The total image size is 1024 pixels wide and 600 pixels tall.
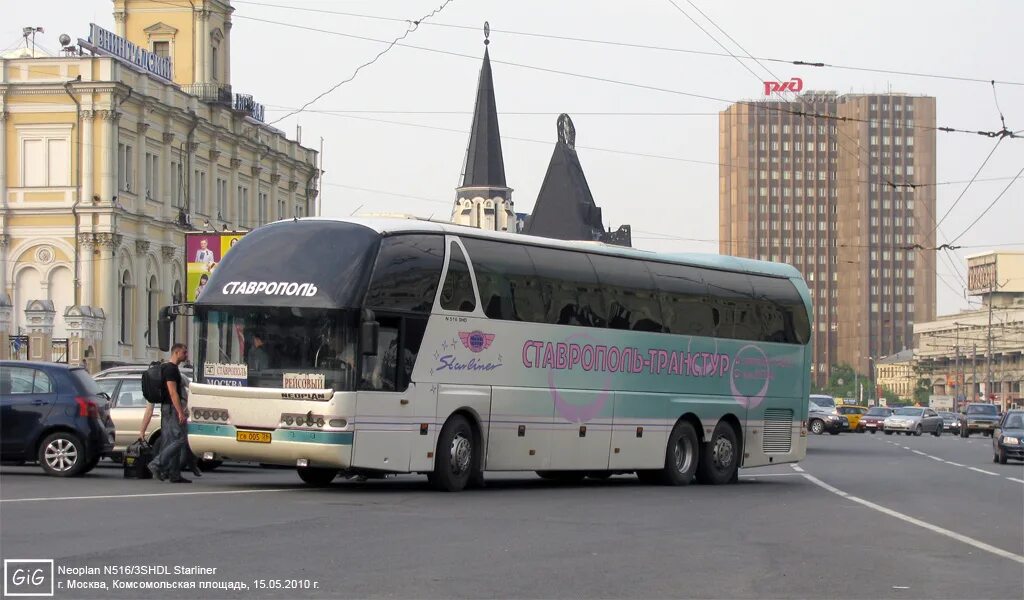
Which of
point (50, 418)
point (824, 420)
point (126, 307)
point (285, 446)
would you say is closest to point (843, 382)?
point (824, 420)

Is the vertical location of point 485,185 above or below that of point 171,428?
above

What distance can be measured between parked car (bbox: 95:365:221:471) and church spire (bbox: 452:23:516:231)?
317 feet

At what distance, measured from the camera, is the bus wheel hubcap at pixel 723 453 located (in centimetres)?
2533

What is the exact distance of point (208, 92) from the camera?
7862 centimetres

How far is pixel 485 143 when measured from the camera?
125438 mm

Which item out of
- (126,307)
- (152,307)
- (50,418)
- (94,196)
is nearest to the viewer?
(50,418)

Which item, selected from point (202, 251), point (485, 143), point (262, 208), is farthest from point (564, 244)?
point (485, 143)

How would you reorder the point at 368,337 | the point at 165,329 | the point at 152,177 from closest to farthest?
the point at 368,337
the point at 165,329
the point at 152,177

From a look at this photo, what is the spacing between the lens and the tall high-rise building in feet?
598

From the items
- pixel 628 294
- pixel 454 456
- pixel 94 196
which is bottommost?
pixel 454 456

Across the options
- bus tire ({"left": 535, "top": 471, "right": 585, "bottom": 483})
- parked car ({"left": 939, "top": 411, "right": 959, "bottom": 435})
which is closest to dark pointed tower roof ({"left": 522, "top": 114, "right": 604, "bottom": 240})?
parked car ({"left": 939, "top": 411, "right": 959, "bottom": 435})

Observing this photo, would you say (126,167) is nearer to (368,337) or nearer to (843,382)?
(368,337)

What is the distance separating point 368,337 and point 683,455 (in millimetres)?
7776

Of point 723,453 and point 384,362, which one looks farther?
point 723,453
